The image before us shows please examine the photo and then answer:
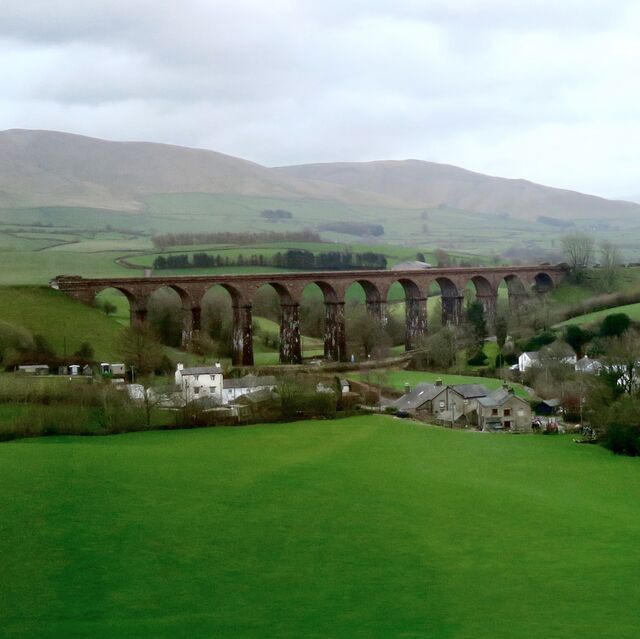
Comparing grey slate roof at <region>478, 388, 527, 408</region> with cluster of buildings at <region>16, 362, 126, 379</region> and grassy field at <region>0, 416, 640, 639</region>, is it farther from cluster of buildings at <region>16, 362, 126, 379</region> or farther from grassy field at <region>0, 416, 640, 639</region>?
cluster of buildings at <region>16, 362, 126, 379</region>

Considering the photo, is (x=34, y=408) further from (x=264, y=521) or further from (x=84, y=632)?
(x=84, y=632)

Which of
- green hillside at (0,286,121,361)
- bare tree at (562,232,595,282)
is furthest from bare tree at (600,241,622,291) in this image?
green hillside at (0,286,121,361)

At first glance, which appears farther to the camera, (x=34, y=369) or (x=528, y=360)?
(x=528, y=360)

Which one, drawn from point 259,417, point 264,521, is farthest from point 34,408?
point 264,521

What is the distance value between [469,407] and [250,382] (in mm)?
10200

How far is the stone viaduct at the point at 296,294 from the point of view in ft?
184

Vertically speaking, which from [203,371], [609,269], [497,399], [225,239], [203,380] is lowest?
[497,399]

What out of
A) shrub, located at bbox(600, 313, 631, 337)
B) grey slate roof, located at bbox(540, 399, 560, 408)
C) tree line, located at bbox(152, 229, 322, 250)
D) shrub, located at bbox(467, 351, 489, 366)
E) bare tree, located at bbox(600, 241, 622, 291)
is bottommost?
grey slate roof, located at bbox(540, 399, 560, 408)

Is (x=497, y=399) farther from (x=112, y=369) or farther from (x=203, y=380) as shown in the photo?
(x=112, y=369)

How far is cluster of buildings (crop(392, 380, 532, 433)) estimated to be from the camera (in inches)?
1598

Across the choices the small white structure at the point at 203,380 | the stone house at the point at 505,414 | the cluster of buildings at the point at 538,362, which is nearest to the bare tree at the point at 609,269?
the cluster of buildings at the point at 538,362

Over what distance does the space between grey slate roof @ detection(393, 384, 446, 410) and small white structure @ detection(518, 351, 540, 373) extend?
10705mm

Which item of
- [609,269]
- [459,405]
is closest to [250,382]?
[459,405]

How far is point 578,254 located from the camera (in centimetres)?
8662
